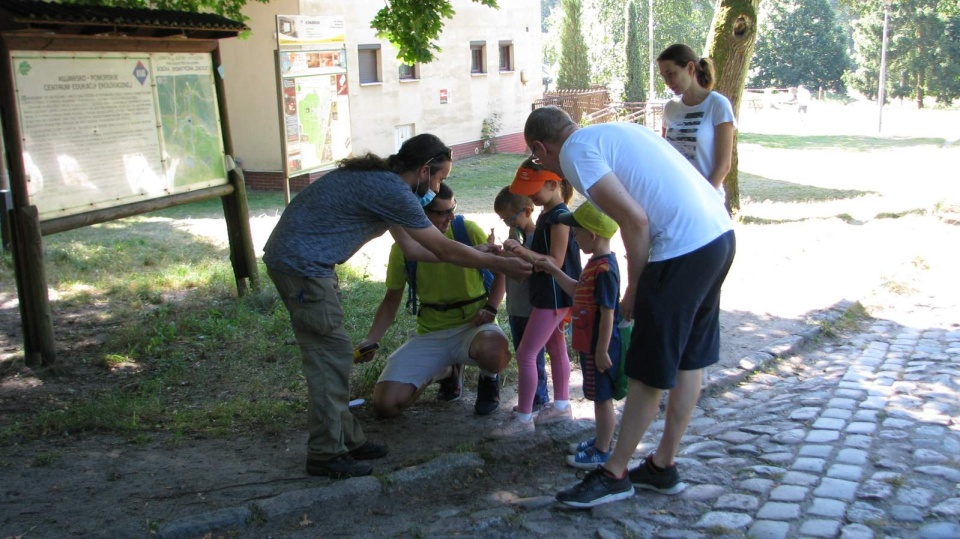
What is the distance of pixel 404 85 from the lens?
23.3m

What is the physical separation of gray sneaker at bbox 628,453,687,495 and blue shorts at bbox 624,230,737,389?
55 centimetres

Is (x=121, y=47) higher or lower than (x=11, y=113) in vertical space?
higher

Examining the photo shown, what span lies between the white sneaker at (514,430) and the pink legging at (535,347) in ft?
0.21

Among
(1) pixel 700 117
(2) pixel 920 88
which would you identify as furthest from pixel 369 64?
(2) pixel 920 88

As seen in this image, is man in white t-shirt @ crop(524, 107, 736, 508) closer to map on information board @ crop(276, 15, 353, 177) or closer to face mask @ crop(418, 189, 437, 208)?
face mask @ crop(418, 189, 437, 208)

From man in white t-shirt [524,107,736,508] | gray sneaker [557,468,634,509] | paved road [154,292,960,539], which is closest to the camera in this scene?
man in white t-shirt [524,107,736,508]

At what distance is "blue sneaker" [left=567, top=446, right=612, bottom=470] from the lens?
4.43 metres

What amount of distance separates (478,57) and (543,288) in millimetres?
23199

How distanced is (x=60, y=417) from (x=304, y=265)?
2.13 metres

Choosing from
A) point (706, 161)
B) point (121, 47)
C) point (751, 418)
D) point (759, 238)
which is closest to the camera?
point (751, 418)

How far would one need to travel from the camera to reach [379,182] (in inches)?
165

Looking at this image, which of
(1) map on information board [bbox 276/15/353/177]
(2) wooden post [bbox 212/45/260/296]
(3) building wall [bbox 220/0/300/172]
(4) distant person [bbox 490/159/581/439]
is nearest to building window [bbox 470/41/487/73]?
(3) building wall [bbox 220/0/300/172]

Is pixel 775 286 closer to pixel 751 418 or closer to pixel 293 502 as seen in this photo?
pixel 751 418

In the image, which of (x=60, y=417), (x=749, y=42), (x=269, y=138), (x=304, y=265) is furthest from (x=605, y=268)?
(x=269, y=138)
